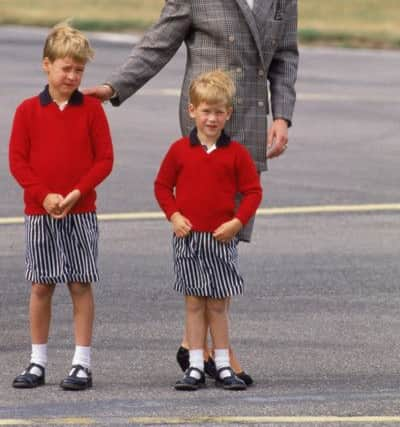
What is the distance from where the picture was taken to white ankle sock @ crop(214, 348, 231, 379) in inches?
311

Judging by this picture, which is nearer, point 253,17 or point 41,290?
point 41,290

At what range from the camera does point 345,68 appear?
21.5 m

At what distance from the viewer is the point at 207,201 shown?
25.6 feet

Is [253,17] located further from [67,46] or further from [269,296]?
[269,296]

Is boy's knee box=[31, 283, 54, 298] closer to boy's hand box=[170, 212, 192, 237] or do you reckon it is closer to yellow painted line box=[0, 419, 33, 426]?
boy's hand box=[170, 212, 192, 237]

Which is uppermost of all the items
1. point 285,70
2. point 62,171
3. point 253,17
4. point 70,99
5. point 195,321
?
point 253,17

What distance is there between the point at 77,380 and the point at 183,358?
607 millimetres

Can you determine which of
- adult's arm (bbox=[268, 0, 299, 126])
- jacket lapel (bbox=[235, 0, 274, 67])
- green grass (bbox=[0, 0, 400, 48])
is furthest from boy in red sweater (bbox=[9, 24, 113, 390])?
green grass (bbox=[0, 0, 400, 48])

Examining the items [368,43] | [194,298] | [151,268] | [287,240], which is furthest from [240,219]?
[368,43]

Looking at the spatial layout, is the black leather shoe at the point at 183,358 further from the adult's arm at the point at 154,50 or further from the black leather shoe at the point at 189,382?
the adult's arm at the point at 154,50

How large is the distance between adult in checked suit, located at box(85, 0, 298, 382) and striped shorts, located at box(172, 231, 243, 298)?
303 mm

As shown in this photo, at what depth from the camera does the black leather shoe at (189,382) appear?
7812mm

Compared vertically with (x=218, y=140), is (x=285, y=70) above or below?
above

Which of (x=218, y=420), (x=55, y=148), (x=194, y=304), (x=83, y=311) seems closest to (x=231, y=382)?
(x=194, y=304)
